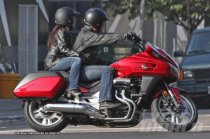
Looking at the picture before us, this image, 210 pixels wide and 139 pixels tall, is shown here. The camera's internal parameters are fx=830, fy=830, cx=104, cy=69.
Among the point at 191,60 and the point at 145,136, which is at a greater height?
the point at 145,136

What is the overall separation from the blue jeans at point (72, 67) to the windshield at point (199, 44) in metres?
7.71

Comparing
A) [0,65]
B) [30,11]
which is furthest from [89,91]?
[30,11]

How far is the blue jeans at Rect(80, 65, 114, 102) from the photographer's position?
11.4 meters

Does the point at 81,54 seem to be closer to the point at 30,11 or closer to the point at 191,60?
the point at 191,60

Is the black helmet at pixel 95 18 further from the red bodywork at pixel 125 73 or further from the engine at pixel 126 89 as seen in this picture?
the engine at pixel 126 89

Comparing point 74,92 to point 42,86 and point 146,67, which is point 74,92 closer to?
point 42,86

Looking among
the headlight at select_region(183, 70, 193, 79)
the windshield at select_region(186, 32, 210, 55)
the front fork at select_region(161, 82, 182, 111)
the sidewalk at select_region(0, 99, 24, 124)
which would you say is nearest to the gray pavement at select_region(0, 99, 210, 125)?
the sidewalk at select_region(0, 99, 24, 124)

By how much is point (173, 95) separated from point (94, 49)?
4.31 feet

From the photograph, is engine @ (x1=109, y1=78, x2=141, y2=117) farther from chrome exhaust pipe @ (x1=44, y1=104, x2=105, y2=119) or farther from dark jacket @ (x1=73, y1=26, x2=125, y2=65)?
dark jacket @ (x1=73, y1=26, x2=125, y2=65)

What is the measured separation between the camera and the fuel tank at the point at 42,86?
11.5m

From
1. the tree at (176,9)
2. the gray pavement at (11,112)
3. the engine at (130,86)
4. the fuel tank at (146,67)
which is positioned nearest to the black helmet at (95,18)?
the fuel tank at (146,67)

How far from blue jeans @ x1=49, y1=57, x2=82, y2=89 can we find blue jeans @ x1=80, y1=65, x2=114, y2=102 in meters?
0.15

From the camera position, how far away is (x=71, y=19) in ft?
38.8

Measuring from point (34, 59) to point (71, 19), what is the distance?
15.9 m
